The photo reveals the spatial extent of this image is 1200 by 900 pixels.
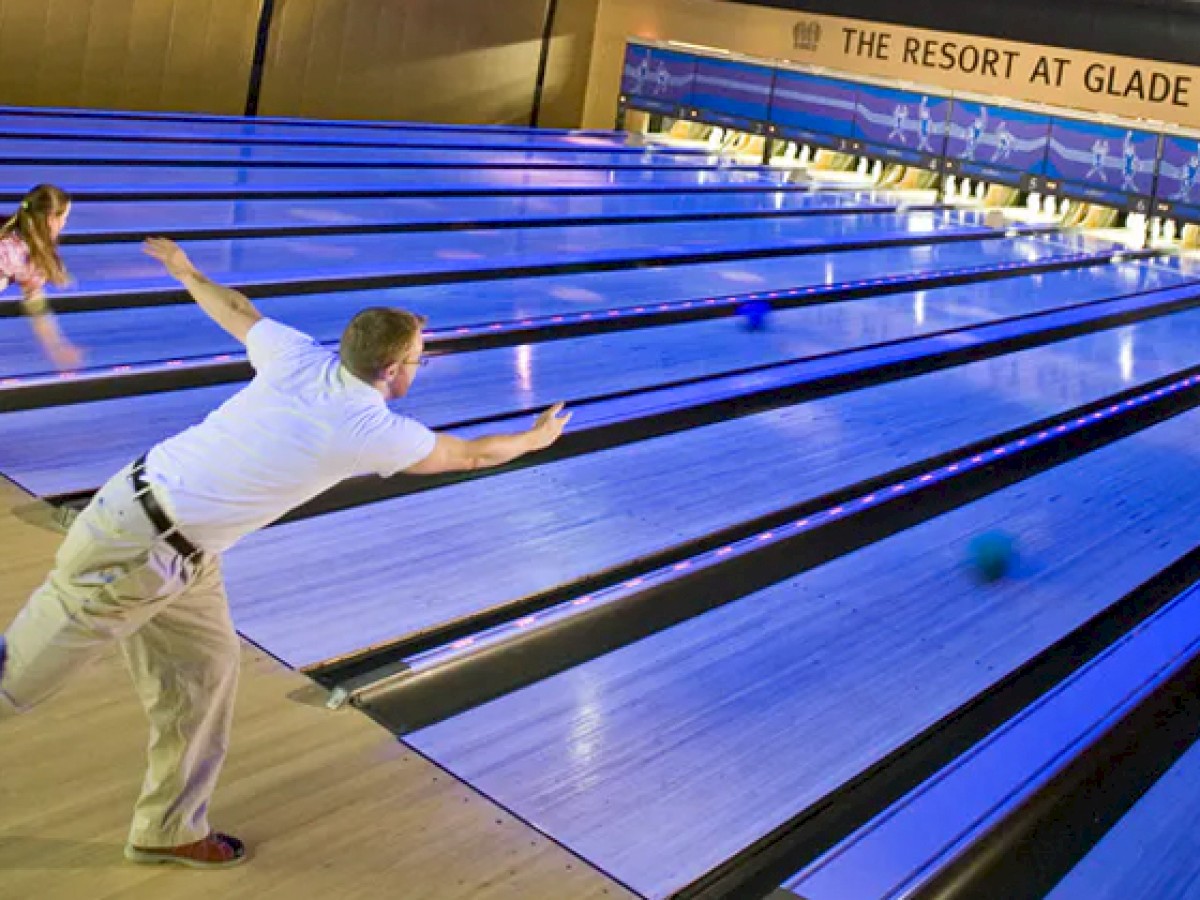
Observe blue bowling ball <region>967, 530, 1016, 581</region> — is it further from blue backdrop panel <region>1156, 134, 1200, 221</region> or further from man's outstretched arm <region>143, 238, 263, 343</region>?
blue backdrop panel <region>1156, 134, 1200, 221</region>

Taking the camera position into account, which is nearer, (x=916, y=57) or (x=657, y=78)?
(x=916, y=57)

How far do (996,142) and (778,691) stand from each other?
9103mm

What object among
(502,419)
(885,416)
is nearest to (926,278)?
(885,416)

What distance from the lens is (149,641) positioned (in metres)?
2.30

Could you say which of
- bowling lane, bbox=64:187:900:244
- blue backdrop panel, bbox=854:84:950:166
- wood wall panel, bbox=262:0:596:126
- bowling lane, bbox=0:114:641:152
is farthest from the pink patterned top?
blue backdrop panel, bbox=854:84:950:166

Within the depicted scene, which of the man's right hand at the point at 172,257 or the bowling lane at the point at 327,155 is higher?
the bowling lane at the point at 327,155

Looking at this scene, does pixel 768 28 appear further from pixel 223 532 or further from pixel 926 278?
pixel 223 532

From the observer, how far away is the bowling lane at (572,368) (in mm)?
4227

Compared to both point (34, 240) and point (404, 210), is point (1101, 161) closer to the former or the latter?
point (404, 210)

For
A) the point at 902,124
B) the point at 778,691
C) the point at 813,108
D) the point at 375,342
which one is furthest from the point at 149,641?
the point at 813,108

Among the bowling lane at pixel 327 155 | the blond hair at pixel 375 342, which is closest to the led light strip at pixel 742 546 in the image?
the blond hair at pixel 375 342

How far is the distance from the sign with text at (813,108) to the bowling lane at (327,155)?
68 cm

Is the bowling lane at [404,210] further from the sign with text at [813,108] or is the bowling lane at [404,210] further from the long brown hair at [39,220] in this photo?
the long brown hair at [39,220]

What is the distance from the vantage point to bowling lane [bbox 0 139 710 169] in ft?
27.2
